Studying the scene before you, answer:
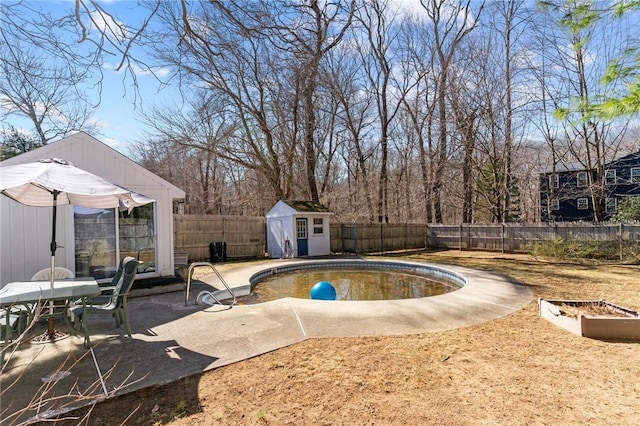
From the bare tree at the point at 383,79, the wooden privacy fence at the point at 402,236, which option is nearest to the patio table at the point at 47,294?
the wooden privacy fence at the point at 402,236

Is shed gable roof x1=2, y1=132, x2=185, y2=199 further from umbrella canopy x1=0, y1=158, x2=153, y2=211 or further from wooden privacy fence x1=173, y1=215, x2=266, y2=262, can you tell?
wooden privacy fence x1=173, y1=215, x2=266, y2=262

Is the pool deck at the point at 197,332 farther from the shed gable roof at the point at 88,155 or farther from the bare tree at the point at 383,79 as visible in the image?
the bare tree at the point at 383,79

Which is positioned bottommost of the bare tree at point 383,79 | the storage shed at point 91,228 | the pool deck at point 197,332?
the pool deck at point 197,332

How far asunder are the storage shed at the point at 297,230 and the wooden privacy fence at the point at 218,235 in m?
Result: 0.60

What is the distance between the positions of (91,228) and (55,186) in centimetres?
405

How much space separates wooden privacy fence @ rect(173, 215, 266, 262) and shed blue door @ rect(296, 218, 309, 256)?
1.74 m

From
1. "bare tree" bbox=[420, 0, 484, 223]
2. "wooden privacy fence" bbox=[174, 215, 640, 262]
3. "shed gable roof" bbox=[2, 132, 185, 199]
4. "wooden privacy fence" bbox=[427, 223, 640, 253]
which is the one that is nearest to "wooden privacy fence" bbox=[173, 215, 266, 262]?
"wooden privacy fence" bbox=[174, 215, 640, 262]

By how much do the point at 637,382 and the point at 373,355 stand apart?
2.39 m

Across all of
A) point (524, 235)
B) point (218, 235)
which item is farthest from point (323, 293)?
point (524, 235)

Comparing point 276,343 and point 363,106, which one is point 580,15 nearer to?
point 276,343

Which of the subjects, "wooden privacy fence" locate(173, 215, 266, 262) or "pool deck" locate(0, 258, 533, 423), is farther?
"wooden privacy fence" locate(173, 215, 266, 262)

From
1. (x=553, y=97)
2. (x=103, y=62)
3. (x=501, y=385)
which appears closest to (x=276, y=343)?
(x=501, y=385)

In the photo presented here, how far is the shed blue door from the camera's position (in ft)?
45.3

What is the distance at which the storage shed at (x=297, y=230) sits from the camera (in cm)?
1359
